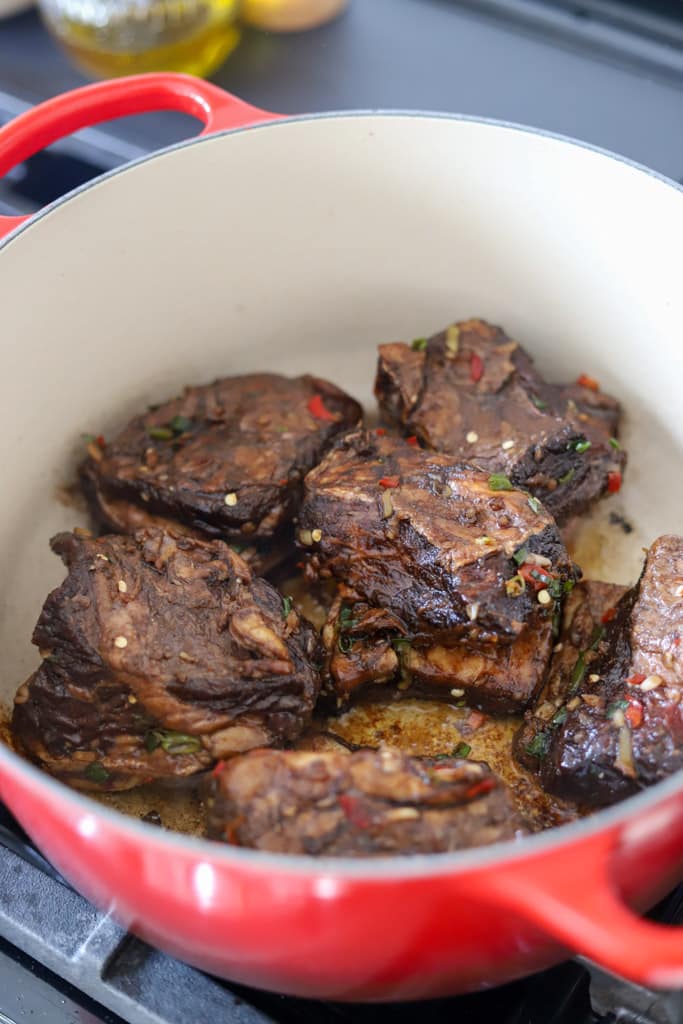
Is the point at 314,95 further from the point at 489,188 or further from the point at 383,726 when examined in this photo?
the point at 383,726

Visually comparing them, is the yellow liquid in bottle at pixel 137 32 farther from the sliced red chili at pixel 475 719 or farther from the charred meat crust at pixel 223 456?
the sliced red chili at pixel 475 719

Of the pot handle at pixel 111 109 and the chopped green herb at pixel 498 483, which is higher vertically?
the pot handle at pixel 111 109

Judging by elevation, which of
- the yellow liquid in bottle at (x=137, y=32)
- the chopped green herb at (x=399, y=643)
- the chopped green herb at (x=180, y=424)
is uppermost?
the yellow liquid in bottle at (x=137, y=32)

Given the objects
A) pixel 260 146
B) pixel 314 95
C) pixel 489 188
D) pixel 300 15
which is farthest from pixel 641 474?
pixel 300 15

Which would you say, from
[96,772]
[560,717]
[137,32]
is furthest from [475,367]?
[137,32]

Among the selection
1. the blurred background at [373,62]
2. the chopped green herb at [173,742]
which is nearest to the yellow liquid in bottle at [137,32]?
the blurred background at [373,62]

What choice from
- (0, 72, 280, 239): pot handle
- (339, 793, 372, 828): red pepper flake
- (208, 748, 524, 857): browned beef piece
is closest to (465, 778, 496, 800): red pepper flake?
(208, 748, 524, 857): browned beef piece

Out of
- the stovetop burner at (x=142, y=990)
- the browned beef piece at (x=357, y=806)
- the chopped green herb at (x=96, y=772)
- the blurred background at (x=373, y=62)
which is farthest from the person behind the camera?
the blurred background at (x=373, y=62)
